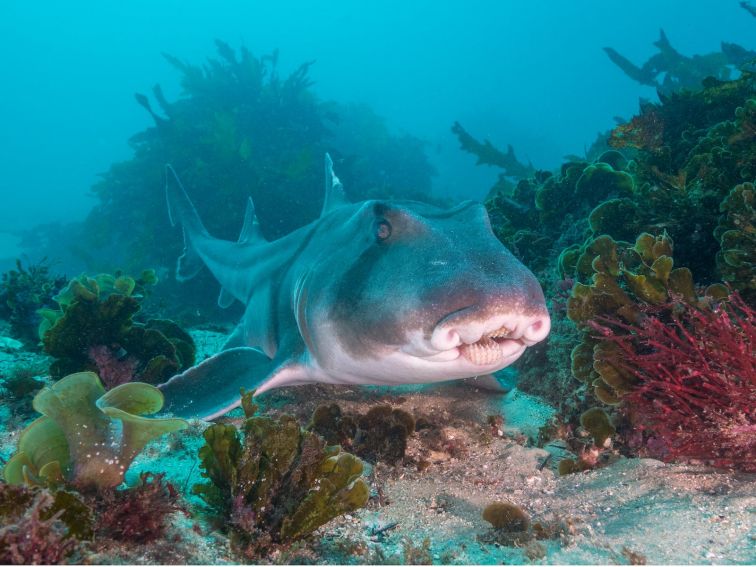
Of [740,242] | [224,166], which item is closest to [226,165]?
[224,166]

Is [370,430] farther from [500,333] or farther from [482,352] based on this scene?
[500,333]

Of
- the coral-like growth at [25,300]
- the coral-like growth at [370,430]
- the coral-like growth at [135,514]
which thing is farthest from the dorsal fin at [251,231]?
the coral-like growth at [135,514]

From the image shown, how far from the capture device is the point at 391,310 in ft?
9.18

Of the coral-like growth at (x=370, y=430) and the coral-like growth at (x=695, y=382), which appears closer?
the coral-like growth at (x=695, y=382)

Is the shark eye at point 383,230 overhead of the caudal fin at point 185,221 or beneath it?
beneath

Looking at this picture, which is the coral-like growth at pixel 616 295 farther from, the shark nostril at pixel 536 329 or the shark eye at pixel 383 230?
the shark eye at pixel 383 230

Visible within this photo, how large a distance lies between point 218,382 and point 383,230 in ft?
7.14

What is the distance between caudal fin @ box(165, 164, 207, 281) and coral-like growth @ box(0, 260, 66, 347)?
224 centimetres

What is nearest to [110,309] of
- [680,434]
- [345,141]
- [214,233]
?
[680,434]

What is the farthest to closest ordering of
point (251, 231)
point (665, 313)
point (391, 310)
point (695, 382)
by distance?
point (251, 231) → point (665, 313) → point (695, 382) → point (391, 310)

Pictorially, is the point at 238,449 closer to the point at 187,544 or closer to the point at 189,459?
the point at 187,544

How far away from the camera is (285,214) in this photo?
14.6 meters

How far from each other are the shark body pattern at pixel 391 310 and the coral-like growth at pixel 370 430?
1.02ft

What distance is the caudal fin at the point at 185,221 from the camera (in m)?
9.70
